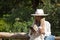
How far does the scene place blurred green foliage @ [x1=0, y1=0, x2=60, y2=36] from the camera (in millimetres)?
7955

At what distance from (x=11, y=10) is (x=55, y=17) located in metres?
1.86

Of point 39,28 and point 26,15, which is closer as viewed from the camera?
point 39,28

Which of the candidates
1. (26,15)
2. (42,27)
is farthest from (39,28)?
(26,15)

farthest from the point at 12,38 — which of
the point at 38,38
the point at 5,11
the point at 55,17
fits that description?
the point at 5,11

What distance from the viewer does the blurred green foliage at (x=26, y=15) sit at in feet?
26.1

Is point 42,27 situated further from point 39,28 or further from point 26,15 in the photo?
point 26,15

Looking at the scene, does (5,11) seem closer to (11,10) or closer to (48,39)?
(11,10)

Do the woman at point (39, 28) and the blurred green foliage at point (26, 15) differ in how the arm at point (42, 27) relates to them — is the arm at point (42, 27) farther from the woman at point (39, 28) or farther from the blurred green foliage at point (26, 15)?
Answer: the blurred green foliage at point (26, 15)

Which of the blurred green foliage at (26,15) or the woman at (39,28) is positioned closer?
the woman at (39,28)

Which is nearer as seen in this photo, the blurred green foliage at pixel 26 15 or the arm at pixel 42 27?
the arm at pixel 42 27

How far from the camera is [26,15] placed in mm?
8555

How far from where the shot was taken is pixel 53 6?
8828mm

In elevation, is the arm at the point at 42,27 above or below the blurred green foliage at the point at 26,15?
above

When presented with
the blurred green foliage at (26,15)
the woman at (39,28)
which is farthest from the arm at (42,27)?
the blurred green foliage at (26,15)
